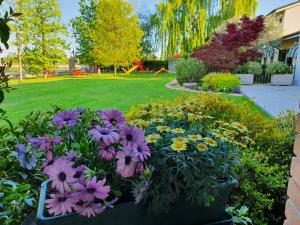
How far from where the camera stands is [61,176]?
0.94 m

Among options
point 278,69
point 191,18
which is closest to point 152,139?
point 278,69

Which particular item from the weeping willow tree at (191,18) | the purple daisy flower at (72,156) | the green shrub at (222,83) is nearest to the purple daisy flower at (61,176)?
the purple daisy flower at (72,156)

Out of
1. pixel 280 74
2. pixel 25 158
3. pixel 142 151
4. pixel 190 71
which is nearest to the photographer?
pixel 142 151

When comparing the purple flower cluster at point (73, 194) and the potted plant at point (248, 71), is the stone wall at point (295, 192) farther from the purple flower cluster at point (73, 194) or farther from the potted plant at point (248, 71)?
the potted plant at point (248, 71)

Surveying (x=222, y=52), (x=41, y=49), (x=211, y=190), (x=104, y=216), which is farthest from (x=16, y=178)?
(x=41, y=49)

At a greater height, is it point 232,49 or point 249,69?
point 232,49

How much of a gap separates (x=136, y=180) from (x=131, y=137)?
0.56 ft

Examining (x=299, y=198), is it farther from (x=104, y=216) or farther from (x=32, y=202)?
(x=32, y=202)

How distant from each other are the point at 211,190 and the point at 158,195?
0.22 m

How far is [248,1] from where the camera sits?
19.9m

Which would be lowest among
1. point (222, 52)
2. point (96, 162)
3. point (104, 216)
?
point (104, 216)

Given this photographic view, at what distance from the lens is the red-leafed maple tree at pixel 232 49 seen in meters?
12.0

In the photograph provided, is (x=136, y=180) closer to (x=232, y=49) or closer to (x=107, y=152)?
(x=107, y=152)

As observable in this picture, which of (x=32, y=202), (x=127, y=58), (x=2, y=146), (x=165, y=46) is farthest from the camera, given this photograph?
(x=165, y=46)
